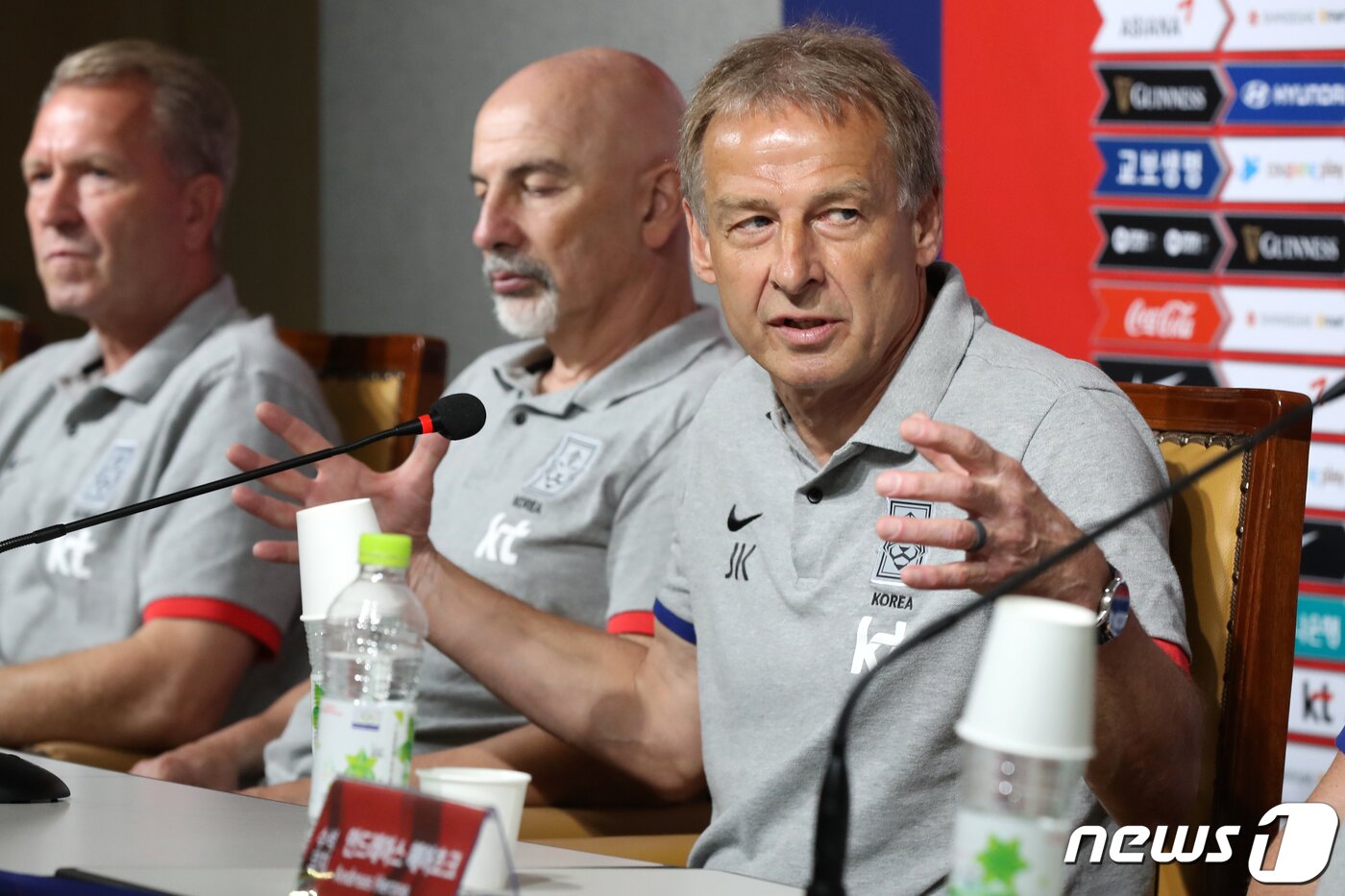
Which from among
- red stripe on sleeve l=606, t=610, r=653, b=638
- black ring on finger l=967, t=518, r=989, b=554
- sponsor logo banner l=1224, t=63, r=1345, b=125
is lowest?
red stripe on sleeve l=606, t=610, r=653, b=638

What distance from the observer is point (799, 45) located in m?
1.55

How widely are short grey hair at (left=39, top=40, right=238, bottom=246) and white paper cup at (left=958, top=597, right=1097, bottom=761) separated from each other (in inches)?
86.4

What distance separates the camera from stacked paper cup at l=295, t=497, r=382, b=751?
44.3 inches

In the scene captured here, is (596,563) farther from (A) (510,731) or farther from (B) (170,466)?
(B) (170,466)

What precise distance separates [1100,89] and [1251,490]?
3.92 feet

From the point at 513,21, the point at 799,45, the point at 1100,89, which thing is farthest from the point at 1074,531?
the point at 513,21

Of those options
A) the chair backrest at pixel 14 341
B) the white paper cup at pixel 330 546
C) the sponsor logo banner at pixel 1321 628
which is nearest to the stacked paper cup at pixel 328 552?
the white paper cup at pixel 330 546

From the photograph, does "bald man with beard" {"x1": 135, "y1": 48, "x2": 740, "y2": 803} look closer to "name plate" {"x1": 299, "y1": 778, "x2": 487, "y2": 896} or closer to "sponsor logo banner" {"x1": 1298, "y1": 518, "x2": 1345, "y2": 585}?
"name plate" {"x1": 299, "y1": 778, "x2": 487, "y2": 896}

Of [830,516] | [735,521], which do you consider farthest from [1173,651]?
[735,521]

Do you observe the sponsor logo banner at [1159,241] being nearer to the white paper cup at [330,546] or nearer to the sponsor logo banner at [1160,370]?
the sponsor logo banner at [1160,370]

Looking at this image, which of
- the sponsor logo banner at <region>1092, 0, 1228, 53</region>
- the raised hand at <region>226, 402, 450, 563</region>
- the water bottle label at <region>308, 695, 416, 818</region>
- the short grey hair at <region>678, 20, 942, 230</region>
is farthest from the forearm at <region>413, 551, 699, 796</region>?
the sponsor logo banner at <region>1092, 0, 1228, 53</region>

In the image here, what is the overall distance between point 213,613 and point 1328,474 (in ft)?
5.23

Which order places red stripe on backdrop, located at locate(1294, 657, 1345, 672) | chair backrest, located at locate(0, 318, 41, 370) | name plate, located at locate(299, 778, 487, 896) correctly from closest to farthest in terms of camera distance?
name plate, located at locate(299, 778, 487, 896) < red stripe on backdrop, located at locate(1294, 657, 1345, 672) < chair backrest, located at locate(0, 318, 41, 370)

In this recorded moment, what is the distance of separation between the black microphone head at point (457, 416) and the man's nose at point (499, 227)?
0.96m
